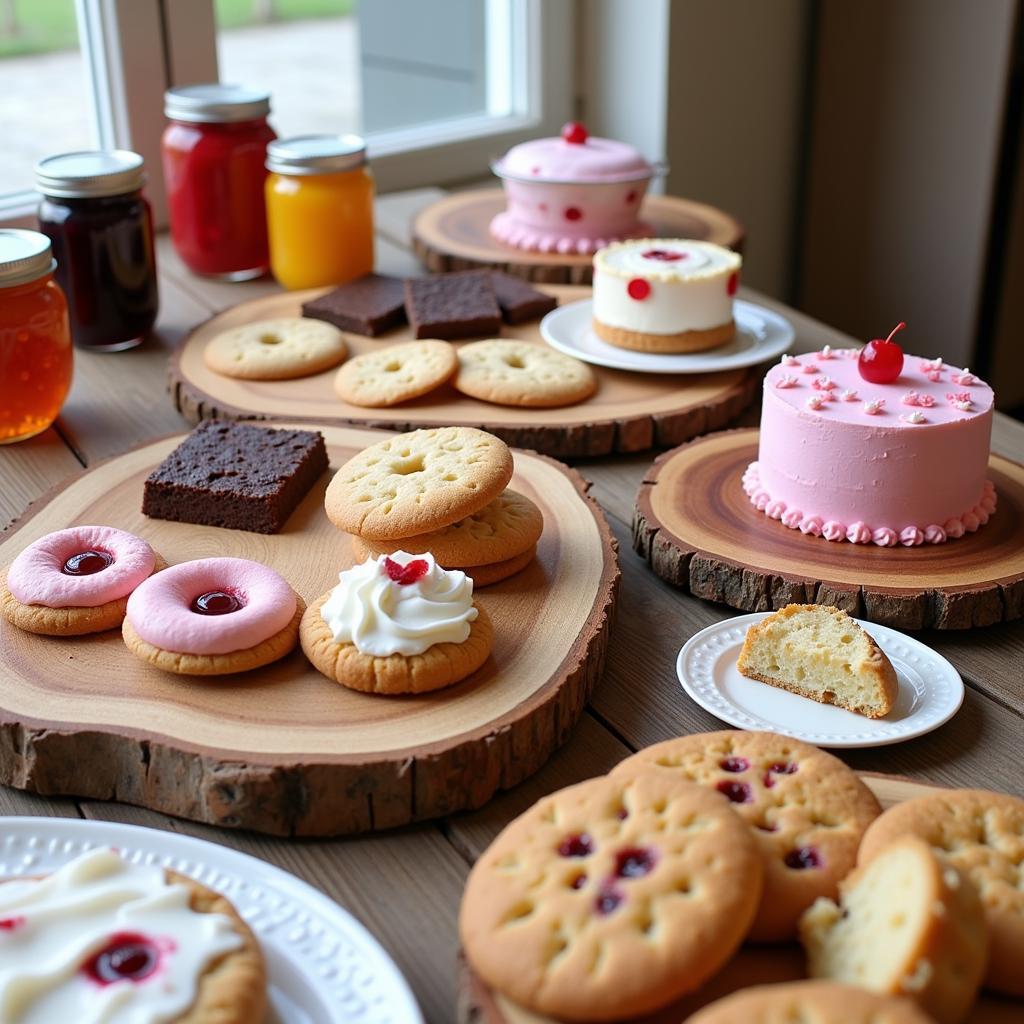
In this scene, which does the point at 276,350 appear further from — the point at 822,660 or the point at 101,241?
the point at 822,660

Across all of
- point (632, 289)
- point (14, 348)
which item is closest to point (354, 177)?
point (632, 289)

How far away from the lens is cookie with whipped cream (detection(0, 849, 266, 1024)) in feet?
2.43

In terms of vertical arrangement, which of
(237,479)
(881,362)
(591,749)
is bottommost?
(591,749)

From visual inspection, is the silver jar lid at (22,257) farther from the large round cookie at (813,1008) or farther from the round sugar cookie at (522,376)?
the large round cookie at (813,1008)

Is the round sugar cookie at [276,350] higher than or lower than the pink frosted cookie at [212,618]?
higher

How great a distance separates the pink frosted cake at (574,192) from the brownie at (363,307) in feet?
0.96

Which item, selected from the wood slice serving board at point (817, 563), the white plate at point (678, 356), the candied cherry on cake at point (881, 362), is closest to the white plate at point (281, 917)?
the wood slice serving board at point (817, 563)

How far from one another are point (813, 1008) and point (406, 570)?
1.69 feet

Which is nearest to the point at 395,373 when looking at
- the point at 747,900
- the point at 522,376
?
the point at 522,376

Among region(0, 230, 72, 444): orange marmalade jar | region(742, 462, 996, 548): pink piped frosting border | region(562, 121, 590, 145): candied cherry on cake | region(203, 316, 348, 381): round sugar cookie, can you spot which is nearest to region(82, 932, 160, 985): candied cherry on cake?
region(742, 462, 996, 548): pink piped frosting border

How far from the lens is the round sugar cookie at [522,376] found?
5.19 feet

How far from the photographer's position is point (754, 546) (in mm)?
1281

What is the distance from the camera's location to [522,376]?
1.62m

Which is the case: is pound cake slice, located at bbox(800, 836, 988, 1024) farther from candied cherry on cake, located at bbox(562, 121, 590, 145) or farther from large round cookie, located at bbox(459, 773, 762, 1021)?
candied cherry on cake, located at bbox(562, 121, 590, 145)
